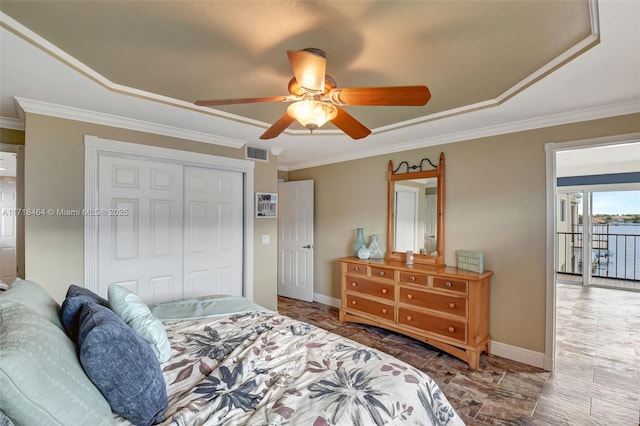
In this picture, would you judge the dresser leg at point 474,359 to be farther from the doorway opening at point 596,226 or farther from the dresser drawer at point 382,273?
the doorway opening at point 596,226

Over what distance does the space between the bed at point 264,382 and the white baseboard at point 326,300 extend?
2.73 m

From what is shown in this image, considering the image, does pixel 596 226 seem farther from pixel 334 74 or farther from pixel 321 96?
pixel 321 96

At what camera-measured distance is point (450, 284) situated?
112 inches

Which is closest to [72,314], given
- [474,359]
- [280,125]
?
[280,125]

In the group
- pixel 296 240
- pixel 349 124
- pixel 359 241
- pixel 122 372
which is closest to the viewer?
pixel 122 372

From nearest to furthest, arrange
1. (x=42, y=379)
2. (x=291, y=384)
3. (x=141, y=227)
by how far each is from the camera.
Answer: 1. (x=42, y=379)
2. (x=291, y=384)
3. (x=141, y=227)

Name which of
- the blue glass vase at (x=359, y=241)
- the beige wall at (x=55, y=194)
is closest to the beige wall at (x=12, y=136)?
the beige wall at (x=55, y=194)

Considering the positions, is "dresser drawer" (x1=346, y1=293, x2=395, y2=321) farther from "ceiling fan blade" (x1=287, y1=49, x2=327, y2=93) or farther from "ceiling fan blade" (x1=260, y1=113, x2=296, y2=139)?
"ceiling fan blade" (x1=287, y1=49, x2=327, y2=93)

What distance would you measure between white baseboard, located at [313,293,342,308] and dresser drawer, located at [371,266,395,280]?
113 centimetres

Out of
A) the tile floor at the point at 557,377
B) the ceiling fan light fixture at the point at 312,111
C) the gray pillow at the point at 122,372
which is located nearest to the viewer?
the gray pillow at the point at 122,372

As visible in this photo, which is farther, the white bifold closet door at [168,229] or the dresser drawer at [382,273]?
the dresser drawer at [382,273]

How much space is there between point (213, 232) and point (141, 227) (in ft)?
2.42

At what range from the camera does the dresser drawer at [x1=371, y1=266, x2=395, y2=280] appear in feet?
10.9

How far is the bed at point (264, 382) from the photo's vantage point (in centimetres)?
103
